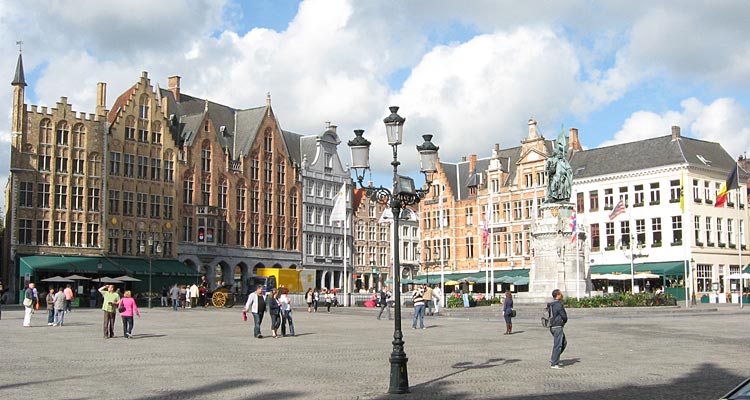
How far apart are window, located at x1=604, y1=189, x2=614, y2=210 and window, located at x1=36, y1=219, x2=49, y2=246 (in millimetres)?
43480

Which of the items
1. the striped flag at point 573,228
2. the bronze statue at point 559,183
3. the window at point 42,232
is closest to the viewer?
the striped flag at point 573,228

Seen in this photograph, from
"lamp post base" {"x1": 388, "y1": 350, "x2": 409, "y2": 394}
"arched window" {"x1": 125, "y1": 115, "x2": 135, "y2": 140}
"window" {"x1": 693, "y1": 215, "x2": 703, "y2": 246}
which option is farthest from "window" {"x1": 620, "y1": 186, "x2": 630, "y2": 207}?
"lamp post base" {"x1": 388, "y1": 350, "x2": 409, "y2": 394}

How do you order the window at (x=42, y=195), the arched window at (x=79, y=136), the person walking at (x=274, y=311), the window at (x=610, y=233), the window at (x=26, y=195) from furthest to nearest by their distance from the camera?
the window at (x=610, y=233) → the arched window at (x=79, y=136) → the window at (x=42, y=195) → the window at (x=26, y=195) → the person walking at (x=274, y=311)

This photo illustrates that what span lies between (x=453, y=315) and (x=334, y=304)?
1760 cm

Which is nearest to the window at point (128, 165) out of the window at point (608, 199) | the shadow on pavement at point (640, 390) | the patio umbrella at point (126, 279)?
the patio umbrella at point (126, 279)

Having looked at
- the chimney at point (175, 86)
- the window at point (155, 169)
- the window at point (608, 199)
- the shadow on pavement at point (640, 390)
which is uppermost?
the chimney at point (175, 86)

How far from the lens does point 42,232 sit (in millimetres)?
58031

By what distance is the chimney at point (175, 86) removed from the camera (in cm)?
7450

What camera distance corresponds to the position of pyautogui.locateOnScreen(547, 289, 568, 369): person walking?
693 inches

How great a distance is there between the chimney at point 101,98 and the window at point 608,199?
1590 inches

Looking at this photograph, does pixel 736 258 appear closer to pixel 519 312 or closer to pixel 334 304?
pixel 334 304

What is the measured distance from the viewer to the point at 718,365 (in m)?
18.2

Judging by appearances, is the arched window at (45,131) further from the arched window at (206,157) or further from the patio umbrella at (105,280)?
the arched window at (206,157)

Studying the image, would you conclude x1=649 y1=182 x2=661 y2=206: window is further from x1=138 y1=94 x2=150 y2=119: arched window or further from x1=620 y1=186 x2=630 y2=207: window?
x1=138 y1=94 x2=150 y2=119: arched window
